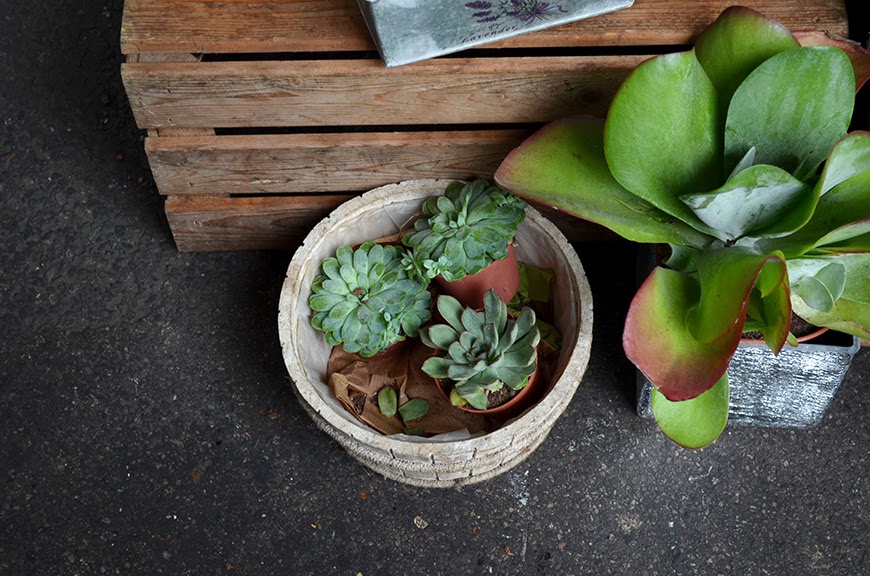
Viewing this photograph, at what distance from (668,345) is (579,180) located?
27 centimetres

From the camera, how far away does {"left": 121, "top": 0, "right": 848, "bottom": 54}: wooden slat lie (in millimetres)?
1328

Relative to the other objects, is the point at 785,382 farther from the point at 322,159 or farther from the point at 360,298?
the point at 322,159

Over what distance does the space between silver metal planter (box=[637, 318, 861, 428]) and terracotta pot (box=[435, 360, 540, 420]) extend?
20cm

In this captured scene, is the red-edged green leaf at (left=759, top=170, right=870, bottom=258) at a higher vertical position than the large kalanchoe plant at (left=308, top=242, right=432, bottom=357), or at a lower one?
higher

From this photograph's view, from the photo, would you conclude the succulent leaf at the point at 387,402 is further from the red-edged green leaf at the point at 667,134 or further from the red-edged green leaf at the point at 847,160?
the red-edged green leaf at the point at 847,160

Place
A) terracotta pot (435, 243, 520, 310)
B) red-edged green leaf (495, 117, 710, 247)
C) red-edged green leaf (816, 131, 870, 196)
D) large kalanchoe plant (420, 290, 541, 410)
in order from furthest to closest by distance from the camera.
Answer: terracotta pot (435, 243, 520, 310) < large kalanchoe plant (420, 290, 541, 410) < red-edged green leaf (495, 117, 710, 247) < red-edged green leaf (816, 131, 870, 196)

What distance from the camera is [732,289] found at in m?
1.11

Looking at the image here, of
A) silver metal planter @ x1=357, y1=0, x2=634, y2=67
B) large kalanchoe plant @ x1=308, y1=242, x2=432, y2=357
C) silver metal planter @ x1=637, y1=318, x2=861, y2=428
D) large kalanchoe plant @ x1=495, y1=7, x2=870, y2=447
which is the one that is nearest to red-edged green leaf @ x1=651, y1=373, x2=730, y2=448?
large kalanchoe plant @ x1=495, y1=7, x2=870, y2=447

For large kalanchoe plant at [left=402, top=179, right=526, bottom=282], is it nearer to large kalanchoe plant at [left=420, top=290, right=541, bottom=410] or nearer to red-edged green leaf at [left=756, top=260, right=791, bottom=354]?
large kalanchoe plant at [left=420, top=290, right=541, bottom=410]

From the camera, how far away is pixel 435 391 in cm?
161

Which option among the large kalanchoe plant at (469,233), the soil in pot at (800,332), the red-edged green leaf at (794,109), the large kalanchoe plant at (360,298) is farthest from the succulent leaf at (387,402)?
the red-edged green leaf at (794,109)

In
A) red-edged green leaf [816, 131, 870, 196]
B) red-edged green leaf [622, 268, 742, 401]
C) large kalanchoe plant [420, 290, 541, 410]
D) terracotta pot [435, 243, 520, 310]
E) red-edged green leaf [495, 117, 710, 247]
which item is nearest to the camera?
red-edged green leaf [816, 131, 870, 196]

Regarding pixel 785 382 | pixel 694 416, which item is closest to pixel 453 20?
pixel 694 416

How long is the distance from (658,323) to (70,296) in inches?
46.3
